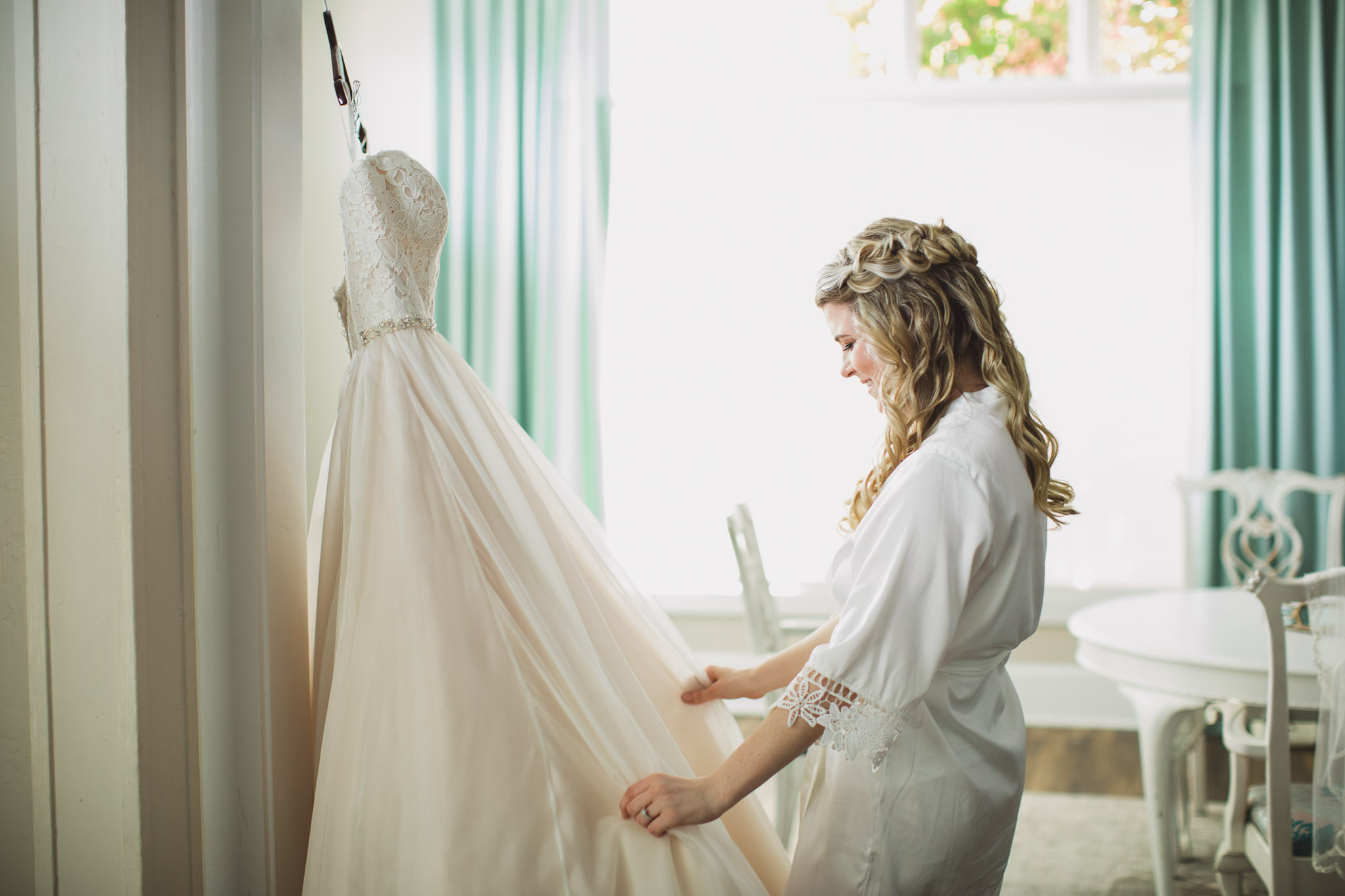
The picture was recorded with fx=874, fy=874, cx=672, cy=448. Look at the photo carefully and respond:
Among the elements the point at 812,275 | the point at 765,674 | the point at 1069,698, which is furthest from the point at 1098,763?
the point at 765,674

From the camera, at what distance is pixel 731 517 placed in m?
2.28

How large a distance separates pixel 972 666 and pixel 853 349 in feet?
1.40

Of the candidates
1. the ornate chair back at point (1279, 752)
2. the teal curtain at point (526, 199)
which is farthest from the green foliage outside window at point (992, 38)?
the ornate chair back at point (1279, 752)

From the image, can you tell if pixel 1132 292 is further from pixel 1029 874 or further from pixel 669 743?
pixel 669 743

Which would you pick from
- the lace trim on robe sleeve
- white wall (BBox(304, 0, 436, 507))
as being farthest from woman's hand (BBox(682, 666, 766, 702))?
white wall (BBox(304, 0, 436, 507))

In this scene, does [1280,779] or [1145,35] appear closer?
[1280,779]

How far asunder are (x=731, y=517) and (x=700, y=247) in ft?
5.71

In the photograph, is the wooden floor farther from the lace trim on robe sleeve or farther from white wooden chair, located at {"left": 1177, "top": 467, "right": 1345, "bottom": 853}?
the lace trim on robe sleeve

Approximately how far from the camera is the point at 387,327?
1080mm

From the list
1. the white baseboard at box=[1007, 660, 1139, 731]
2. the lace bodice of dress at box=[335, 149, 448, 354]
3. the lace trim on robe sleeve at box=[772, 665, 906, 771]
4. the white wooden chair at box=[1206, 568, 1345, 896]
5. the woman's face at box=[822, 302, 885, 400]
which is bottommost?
the white baseboard at box=[1007, 660, 1139, 731]

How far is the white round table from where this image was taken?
A: 1.90 m

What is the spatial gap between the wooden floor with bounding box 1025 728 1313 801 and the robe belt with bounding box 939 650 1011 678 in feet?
6.88

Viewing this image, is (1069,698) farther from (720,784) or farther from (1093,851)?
(720,784)

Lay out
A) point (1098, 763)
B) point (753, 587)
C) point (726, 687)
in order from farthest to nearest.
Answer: point (1098, 763) < point (753, 587) < point (726, 687)
